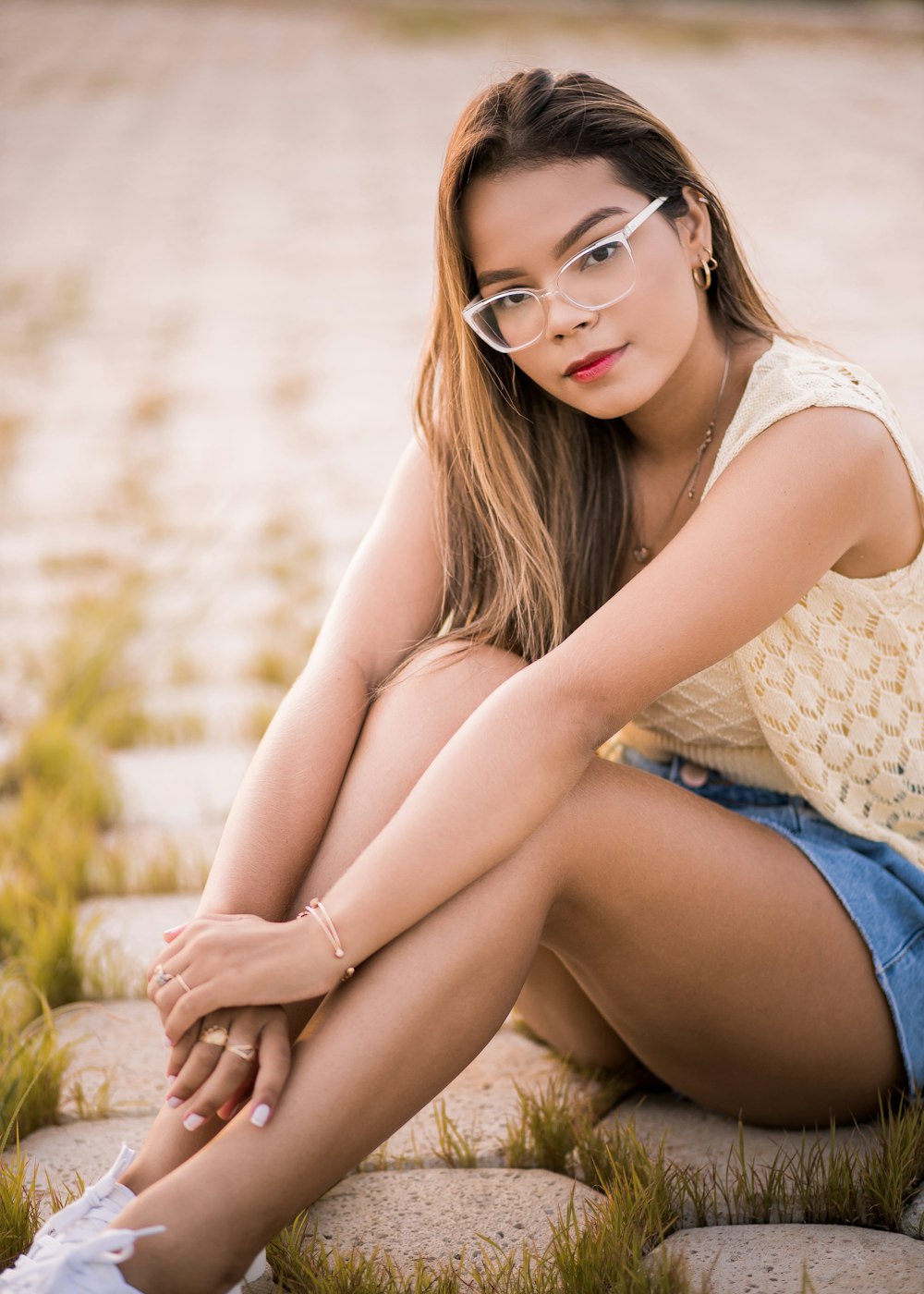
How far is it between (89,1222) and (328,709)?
675 mm

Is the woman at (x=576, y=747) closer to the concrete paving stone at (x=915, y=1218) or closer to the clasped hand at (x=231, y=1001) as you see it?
the clasped hand at (x=231, y=1001)

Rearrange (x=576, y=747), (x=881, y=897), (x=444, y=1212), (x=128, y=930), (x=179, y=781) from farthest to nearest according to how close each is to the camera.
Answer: (x=179, y=781) < (x=128, y=930) < (x=881, y=897) < (x=444, y=1212) < (x=576, y=747)

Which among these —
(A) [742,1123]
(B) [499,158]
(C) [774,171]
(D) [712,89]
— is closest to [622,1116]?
(A) [742,1123]

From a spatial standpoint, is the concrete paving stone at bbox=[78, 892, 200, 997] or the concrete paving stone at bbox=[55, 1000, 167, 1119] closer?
the concrete paving stone at bbox=[55, 1000, 167, 1119]

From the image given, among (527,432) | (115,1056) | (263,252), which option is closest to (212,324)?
(263,252)

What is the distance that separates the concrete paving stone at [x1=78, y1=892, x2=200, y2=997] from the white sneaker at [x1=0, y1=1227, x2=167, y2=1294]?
872 mm

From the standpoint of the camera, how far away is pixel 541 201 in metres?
1.62

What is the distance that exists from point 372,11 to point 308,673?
17.0 metres

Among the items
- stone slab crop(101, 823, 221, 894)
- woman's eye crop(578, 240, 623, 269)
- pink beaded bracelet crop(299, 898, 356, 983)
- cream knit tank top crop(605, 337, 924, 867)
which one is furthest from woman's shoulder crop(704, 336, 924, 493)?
stone slab crop(101, 823, 221, 894)

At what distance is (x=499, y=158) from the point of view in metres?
1.63

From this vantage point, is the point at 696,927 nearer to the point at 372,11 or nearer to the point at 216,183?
the point at 216,183

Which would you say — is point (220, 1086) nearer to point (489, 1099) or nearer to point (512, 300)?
point (489, 1099)

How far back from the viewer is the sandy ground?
4438 millimetres

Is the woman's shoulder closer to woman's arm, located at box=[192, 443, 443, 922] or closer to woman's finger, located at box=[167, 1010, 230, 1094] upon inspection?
woman's arm, located at box=[192, 443, 443, 922]
